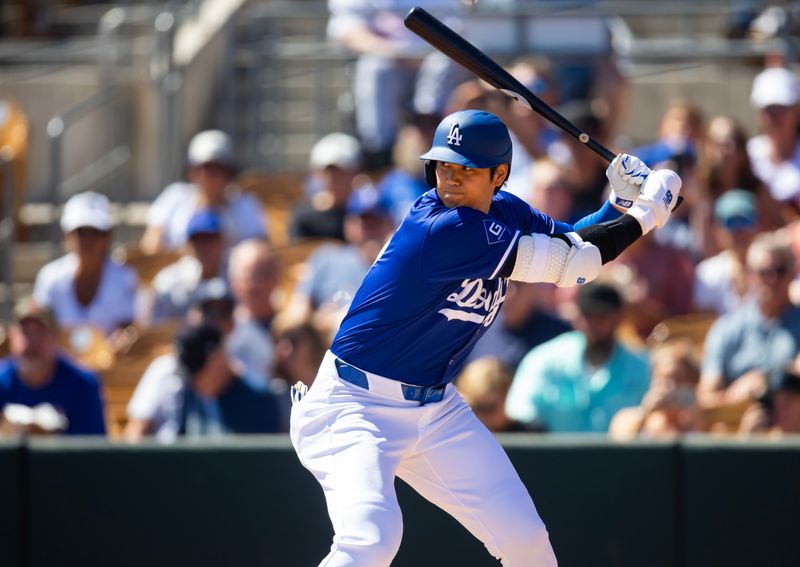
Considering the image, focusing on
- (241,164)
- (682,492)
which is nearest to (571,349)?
(682,492)

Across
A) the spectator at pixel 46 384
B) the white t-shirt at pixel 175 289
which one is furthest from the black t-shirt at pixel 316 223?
the spectator at pixel 46 384

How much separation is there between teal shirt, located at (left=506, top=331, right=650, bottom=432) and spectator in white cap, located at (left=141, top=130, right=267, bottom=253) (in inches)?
90.6

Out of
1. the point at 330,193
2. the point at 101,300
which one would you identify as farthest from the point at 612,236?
the point at 101,300

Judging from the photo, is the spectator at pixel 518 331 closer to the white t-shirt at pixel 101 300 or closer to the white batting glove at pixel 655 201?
the white t-shirt at pixel 101 300

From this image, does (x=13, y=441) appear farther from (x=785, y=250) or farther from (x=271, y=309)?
(x=785, y=250)

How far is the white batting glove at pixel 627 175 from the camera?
4.73 metres

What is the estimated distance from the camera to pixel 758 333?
6898mm

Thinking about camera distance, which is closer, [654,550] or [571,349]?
[654,550]

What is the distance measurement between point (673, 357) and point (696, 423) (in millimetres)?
365

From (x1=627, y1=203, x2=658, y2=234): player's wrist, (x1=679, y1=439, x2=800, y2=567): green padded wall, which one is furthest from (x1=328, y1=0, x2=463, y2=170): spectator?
(x1=627, y1=203, x2=658, y2=234): player's wrist

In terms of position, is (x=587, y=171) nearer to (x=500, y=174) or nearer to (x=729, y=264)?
(x=729, y=264)

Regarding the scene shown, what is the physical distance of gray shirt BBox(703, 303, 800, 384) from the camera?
689 centimetres

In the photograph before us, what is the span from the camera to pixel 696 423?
21.3 feet

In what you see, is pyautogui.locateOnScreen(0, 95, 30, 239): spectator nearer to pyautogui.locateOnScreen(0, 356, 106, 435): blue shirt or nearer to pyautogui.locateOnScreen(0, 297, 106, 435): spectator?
pyautogui.locateOnScreen(0, 297, 106, 435): spectator
